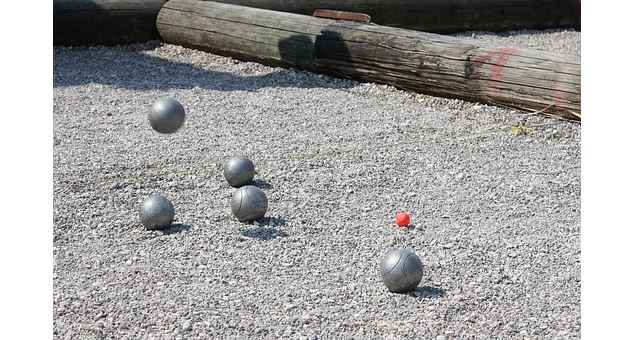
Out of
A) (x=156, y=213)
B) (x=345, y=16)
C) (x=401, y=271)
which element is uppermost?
(x=401, y=271)

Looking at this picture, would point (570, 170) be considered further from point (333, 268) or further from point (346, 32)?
point (346, 32)

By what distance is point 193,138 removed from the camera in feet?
26.1

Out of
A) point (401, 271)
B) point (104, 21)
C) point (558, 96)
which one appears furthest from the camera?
point (104, 21)

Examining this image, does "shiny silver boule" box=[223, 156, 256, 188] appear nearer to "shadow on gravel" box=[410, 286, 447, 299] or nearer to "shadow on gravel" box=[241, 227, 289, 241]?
"shadow on gravel" box=[241, 227, 289, 241]

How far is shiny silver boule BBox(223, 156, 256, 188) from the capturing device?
6.65m

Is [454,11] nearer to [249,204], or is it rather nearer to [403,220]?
[403,220]

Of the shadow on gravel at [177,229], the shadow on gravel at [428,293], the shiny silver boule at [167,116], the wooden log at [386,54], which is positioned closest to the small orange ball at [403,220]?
the shadow on gravel at [428,293]

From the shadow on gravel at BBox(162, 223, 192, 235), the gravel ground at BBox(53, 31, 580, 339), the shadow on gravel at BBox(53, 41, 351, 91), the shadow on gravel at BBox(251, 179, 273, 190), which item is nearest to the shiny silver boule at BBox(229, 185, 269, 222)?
the gravel ground at BBox(53, 31, 580, 339)

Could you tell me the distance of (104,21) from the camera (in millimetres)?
12062

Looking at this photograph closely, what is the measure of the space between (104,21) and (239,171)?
20.0 ft

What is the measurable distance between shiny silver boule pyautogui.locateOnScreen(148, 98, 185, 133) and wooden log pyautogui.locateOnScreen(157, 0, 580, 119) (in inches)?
132

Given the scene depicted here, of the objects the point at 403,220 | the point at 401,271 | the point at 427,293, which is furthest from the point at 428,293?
the point at 403,220

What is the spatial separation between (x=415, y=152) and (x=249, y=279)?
2763 mm

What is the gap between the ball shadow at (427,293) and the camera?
16.2 ft
